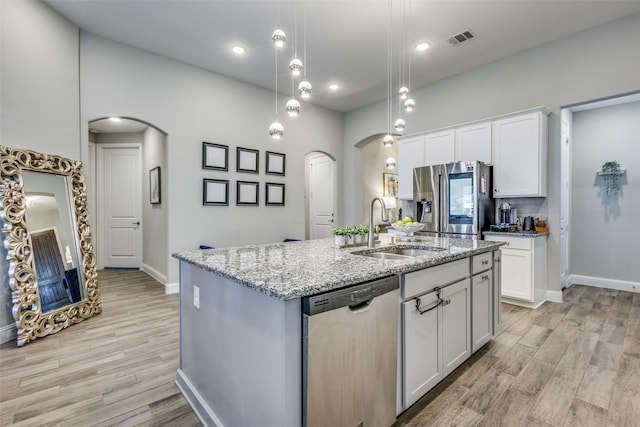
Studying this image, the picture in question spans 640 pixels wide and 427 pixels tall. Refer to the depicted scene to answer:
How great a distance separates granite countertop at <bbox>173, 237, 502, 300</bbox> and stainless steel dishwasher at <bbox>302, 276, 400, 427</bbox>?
56mm

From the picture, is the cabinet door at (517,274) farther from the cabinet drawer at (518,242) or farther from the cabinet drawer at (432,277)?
the cabinet drawer at (432,277)

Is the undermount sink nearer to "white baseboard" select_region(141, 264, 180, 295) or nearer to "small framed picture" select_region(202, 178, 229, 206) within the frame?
"white baseboard" select_region(141, 264, 180, 295)

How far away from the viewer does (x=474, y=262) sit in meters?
2.33

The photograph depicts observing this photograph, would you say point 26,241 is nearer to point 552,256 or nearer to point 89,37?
point 89,37

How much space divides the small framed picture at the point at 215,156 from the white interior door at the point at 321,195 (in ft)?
8.22

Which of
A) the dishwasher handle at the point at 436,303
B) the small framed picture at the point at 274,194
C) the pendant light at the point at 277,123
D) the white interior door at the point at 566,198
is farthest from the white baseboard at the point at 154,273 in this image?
the white interior door at the point at 566,198

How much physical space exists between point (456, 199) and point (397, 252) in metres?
2.16

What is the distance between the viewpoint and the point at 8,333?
2746 millimetres

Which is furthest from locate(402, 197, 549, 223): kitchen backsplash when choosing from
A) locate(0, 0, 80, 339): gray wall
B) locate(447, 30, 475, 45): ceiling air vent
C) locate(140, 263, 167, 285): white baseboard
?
locate(0, 0, 80, 339): gray wall

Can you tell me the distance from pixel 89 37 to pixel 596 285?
7.68 m

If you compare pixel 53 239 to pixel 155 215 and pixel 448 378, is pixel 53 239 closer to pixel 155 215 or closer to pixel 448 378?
pixel 155 215

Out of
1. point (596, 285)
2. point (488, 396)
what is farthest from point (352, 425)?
point (596, 285)

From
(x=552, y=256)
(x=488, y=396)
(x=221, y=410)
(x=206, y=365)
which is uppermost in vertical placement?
(x=552, y=256)

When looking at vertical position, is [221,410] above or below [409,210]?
below
